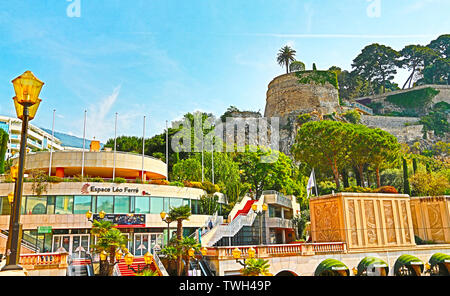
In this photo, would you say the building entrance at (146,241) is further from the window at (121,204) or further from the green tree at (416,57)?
the green tree at (416,57)

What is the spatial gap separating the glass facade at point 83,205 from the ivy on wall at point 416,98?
83.2 m

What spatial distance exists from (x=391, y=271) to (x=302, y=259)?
286 inches

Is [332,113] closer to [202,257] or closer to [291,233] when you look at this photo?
[291,233]

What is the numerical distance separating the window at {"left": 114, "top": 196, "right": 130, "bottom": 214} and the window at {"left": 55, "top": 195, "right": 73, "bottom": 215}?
355 cm

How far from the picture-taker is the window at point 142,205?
30.4 metres

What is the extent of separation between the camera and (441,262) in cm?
2436

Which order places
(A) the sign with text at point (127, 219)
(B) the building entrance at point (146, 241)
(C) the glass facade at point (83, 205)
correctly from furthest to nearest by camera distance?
(B) the building entrance at point (146, 241) → (A) the sign with text at point (127, 219) → (C) the glass facade at point (83, 205)

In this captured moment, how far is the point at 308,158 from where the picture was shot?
45688mm

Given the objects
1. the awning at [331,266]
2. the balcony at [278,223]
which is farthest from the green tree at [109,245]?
the balcony at [278,223]

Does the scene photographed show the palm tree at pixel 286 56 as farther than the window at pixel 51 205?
Yes

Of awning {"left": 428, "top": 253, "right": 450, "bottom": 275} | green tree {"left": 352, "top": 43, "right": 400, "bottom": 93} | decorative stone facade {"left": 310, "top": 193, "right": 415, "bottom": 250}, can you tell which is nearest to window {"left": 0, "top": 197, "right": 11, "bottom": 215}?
decorative stone facade {"left": 310, "top": 193, "right": 415, "bottom": 250}

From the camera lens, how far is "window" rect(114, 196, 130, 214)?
29688 millimetres
